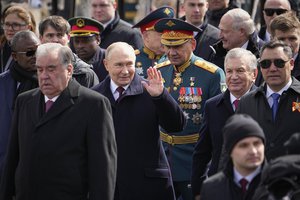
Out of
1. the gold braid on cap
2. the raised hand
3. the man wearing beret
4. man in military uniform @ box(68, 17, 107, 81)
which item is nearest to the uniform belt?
the gold braid on cap

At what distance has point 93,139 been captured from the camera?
384 inches

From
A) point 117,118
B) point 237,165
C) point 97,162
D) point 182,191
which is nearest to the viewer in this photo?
point 237,165

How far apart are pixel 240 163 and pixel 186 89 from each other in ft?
11.2

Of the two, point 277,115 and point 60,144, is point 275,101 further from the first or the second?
point 60,144

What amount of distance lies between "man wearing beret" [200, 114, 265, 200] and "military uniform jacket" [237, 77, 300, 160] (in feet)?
4.56

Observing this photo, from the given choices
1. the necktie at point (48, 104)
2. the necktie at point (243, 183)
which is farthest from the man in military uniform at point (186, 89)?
the necktie at point (243, 183)

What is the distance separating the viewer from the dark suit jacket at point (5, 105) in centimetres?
1111

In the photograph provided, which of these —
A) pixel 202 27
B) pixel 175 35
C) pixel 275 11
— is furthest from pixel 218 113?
pixel 275 11

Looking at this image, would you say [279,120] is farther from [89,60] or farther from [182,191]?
[89,60]

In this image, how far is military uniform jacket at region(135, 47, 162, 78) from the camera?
13.5 metres

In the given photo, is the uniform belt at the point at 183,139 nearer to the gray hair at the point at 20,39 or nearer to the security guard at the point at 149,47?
the gray hair at the point at 20,39

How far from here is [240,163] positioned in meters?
8.45

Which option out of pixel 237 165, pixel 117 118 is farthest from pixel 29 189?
pixel 237 165

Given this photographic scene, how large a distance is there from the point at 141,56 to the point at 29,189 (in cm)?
408
